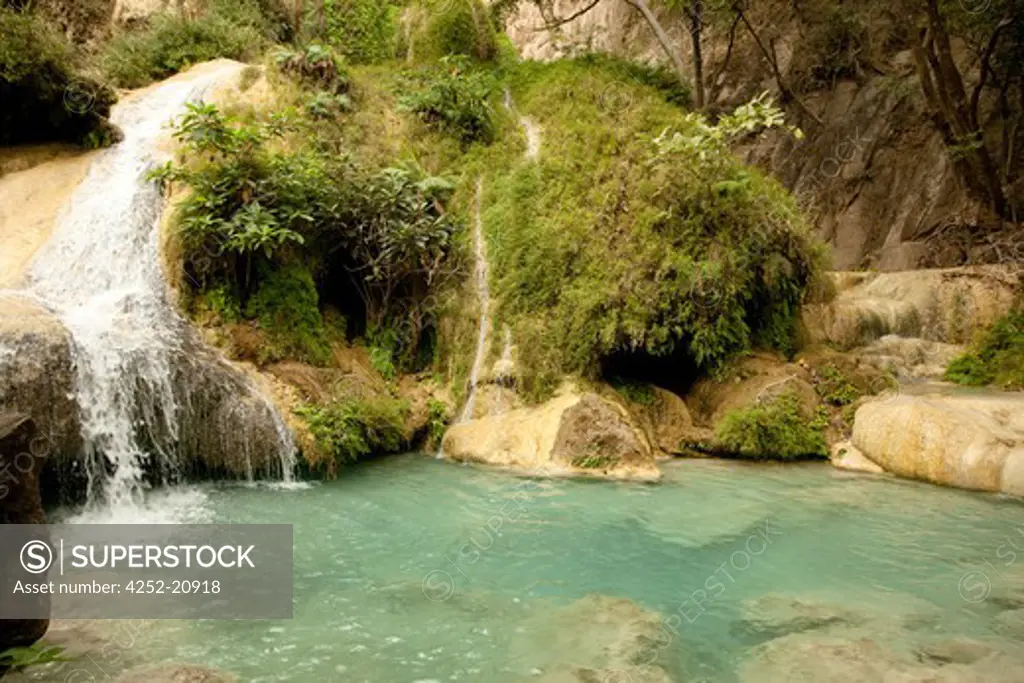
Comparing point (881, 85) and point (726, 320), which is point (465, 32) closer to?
point (726, 320)

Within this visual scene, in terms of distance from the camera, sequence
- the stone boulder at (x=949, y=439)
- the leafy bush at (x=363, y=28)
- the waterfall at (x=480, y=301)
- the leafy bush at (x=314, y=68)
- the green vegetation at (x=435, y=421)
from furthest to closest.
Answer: the leafy bush at (x=363, y=28)
the leafy bush at (x=314, y=68)
the waterfall at (x=480, y=301)
the green vegetation at (x=435, y=421)
the stone boulder at (x=949, y=439)

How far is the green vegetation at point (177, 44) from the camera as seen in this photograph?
14.9 m

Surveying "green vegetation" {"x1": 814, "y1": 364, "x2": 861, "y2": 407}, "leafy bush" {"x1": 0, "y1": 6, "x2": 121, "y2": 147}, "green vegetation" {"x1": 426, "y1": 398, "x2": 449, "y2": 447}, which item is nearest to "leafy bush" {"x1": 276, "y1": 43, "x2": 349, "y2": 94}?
"leafy bush" {"x1": 0, "y1": 6, "x2": 121, "y2": 147}

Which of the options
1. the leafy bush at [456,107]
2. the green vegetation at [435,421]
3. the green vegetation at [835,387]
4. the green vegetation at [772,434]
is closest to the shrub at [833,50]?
the leafy bush at [456,107]

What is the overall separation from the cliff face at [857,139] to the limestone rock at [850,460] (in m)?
9.08

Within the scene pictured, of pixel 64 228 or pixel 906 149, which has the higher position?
pixel 906 149

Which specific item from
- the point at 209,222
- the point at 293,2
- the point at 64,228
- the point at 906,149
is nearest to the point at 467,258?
the point at 209,222

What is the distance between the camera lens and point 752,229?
33.8 feet

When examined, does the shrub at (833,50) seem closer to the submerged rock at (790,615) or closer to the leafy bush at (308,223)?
the leafy bush at (308,223)

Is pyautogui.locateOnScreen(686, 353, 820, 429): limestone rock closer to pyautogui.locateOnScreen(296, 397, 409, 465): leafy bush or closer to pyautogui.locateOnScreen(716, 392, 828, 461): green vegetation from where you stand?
pyautogui.locateOnScreen(716, 392, 828, 461): green vegetation

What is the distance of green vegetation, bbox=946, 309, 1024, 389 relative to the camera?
A: 1101 cm

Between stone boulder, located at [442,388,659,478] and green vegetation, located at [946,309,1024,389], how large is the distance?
237 inches

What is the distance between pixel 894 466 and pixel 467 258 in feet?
21.9

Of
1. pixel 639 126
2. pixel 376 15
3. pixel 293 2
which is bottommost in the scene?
pixel 639 126
